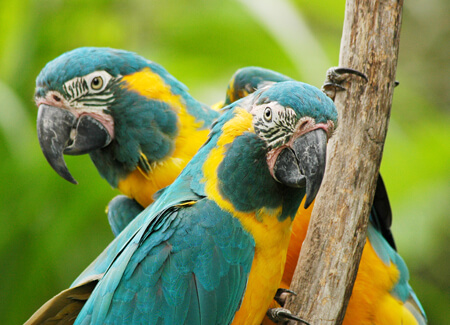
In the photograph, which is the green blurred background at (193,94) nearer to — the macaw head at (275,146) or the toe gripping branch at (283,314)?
the macaw head at (275,146)

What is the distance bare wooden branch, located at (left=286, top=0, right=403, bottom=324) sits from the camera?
6.52 ft

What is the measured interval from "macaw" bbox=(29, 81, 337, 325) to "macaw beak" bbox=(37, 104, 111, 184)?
71 cm

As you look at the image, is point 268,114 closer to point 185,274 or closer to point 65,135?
point 185,274

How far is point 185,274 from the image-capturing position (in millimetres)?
1848

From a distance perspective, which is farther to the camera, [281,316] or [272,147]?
[281,316]

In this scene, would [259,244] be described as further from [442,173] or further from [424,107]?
[424,107]

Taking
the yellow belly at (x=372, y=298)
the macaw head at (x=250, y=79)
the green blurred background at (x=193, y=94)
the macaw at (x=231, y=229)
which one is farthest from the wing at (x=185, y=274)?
the green blurred background at (x=193, y=94)

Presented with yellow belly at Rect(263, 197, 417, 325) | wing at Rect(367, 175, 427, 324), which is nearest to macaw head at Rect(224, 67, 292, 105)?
wing at Rect(367, 175, 427, 324)

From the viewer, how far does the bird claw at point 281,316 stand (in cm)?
195

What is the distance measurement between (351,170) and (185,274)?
78 centimetres

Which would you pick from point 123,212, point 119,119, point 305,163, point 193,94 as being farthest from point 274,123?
point 193,94

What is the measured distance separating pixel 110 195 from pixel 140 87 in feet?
4.60

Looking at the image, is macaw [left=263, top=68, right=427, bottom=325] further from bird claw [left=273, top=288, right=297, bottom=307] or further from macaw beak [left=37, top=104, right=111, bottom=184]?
macaw beak [left=37, top=104, right=111, bottom=184]

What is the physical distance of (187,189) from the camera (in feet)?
6.67
